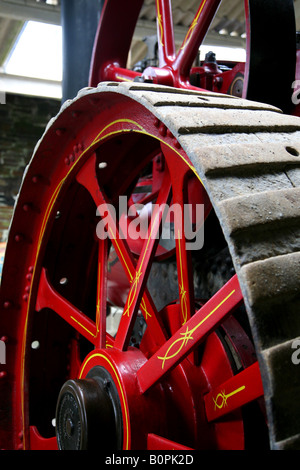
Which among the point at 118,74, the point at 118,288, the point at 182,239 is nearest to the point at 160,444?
the point at 182,239

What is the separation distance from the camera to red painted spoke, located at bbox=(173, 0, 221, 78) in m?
1.56

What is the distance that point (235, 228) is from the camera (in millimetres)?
712

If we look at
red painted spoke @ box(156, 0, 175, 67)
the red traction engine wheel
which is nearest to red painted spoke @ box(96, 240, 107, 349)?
the red traction engine wheel

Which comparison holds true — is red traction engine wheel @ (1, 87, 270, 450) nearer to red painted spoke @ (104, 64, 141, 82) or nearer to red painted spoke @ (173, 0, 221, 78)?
red painted spoke @ (173, 0, 221, 78)

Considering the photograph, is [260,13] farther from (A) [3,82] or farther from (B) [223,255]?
(A) [3,82]

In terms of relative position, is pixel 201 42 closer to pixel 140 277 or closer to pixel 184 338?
pixel 140 277

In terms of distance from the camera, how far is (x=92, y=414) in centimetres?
114

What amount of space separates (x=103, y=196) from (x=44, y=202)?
0.28 m

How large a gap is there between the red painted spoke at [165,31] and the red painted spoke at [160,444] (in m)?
1.15

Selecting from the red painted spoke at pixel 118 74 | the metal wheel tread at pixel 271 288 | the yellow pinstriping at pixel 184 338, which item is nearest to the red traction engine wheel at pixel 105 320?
the yellow pinstriping at pixel 184 338

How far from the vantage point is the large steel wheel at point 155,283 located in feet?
2.37

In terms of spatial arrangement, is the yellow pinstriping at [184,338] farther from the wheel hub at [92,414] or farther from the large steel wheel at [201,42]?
the large steel wheel at [201,42]

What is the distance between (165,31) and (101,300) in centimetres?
89
